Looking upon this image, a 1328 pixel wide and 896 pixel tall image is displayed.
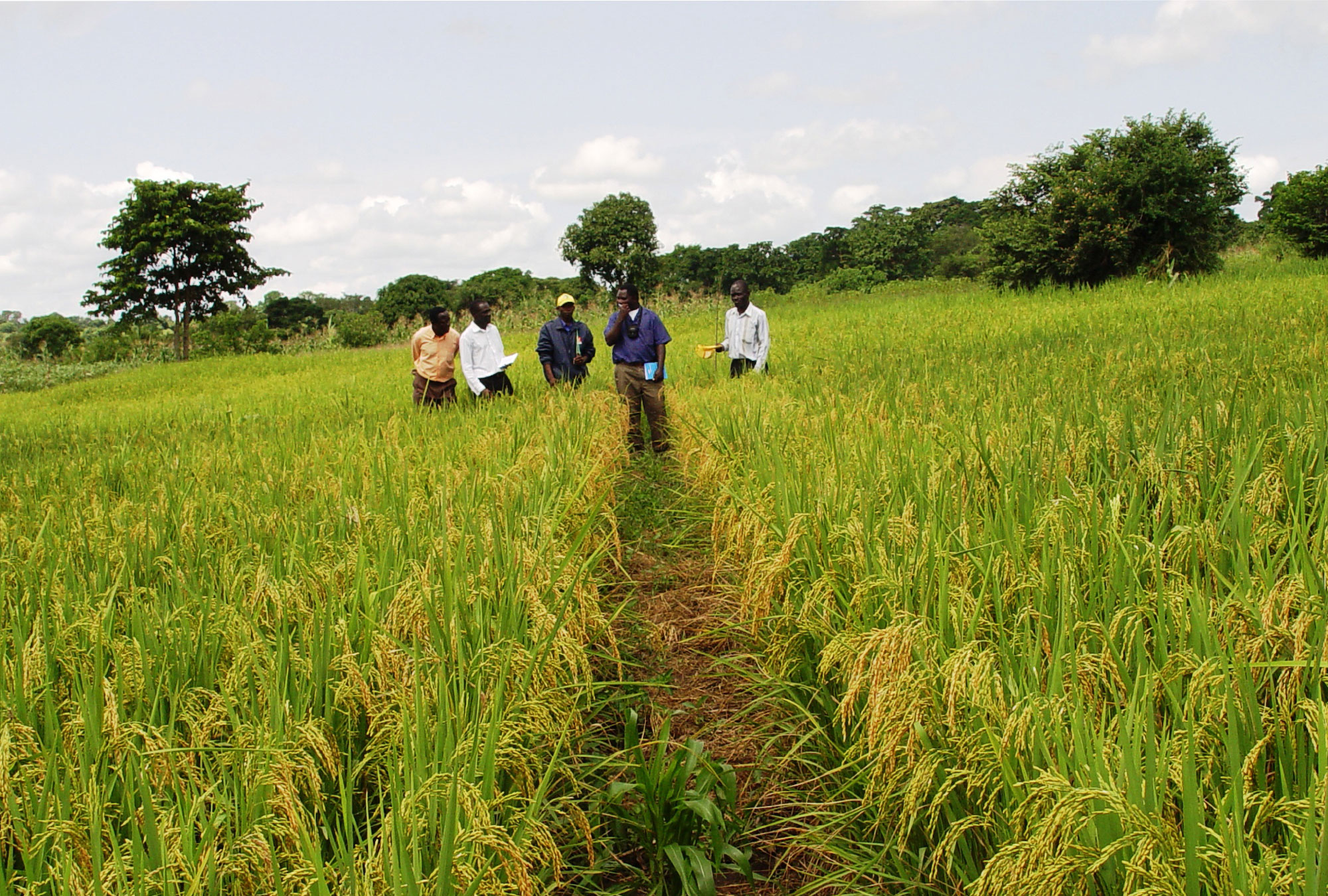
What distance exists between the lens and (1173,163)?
55.2ft

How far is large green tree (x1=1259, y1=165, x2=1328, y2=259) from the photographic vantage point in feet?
62.0

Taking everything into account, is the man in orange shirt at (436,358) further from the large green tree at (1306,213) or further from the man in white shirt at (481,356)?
the large green tree at (1306,213)

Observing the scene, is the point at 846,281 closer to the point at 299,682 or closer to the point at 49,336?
the point at 49,336

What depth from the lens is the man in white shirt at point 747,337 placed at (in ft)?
26.9

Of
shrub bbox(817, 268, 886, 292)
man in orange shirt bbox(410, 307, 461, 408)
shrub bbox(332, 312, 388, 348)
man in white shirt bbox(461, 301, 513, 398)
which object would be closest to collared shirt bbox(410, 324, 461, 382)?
man in orange shirt bbox(410, 307, 461, 408)

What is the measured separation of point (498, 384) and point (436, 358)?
0.62 m

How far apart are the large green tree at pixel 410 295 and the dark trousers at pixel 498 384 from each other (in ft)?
144

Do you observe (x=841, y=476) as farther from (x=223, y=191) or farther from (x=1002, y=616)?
(x=223, y=191)

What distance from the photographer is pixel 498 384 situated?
7.96 meters

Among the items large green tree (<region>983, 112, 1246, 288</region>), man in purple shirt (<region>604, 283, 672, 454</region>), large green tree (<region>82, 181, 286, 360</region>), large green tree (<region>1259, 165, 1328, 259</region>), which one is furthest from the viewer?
large green tree (<region>82, 181, 286, 360</region>)

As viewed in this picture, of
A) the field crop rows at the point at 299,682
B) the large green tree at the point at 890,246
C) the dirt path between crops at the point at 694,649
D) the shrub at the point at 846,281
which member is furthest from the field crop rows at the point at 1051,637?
the large green tree at the point at 890,246

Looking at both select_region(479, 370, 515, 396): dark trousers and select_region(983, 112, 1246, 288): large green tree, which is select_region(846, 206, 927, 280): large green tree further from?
select_region(479, 370, 515, 396): dark trousers

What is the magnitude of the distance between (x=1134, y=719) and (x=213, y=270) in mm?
31993

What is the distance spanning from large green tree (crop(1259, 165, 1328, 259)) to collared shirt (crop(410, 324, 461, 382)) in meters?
20.2
